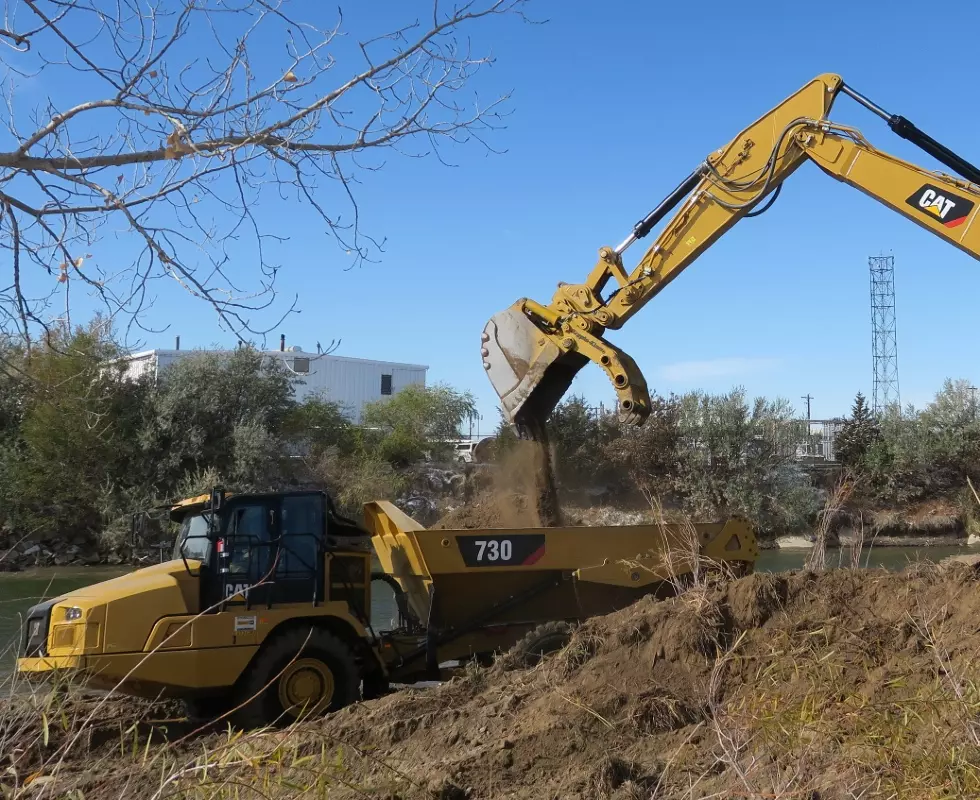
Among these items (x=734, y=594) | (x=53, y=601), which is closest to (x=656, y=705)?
(x=734, y=594)

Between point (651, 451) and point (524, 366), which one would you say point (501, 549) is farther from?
point (651, 451)

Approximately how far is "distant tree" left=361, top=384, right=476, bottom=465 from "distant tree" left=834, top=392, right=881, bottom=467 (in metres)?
15.4

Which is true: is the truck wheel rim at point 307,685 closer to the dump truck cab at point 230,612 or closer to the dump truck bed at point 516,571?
the dump truck cab at point 230,612

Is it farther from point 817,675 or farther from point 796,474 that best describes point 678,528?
point 796,474

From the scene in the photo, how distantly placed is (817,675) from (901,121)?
190 inches

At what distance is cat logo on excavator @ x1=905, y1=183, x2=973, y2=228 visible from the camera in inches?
302

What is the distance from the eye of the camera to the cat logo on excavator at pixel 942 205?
7.67 m

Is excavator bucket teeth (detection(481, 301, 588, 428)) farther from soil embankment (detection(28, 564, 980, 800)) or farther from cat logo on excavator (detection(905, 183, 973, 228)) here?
cat logo on excavator (detection(905, 183, 973, 228))

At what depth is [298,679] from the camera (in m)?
7.94

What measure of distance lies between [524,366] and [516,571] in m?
2.24

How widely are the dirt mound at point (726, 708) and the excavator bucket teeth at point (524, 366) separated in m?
3.02

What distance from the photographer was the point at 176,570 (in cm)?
793

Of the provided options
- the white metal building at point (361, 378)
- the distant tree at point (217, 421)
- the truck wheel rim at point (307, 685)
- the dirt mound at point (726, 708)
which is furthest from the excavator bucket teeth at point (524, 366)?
the white metal building at point (361, 378)

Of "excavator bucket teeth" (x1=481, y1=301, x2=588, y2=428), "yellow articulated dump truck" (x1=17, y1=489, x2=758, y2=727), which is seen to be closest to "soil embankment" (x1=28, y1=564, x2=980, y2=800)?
"yellow articulated dump truck" (x1=17, y1=489, x2=758, y2=727)
